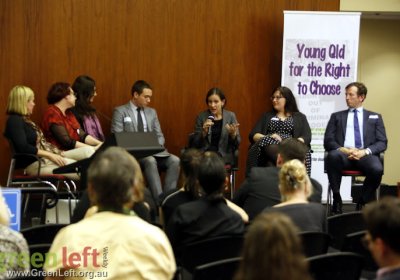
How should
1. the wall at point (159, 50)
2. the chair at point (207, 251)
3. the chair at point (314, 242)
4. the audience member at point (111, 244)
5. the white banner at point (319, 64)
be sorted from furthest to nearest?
the white banner at point (319, 64) < the wall at point (159, 50) < the chair at point (314, 242) < the chair at point (207, 251) < the audience member at point (111, 244)

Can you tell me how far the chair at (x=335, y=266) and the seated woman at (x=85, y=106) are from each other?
14.5 ft

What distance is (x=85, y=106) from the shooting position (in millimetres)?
6758

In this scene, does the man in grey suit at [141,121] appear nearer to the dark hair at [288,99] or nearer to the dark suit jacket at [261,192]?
the dark hair at [288,99]

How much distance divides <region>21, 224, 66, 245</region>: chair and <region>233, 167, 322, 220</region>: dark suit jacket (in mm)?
1473

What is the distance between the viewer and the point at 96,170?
2342 mm

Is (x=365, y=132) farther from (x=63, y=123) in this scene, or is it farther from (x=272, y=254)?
(x=272, y=254)

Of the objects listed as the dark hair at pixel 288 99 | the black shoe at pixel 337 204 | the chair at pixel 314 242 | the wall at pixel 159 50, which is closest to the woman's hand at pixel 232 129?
the dark hair at pixel 288 99

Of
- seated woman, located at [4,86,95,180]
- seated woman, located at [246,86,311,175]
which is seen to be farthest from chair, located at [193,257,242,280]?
seated woman, located at [246,86,311,175]

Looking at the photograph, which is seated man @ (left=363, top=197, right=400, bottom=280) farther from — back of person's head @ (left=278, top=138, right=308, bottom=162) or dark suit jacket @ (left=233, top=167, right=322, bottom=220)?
back of person's head @ (left=278, top=138, right=308, bottom=162)

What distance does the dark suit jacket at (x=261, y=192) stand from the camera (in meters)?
4.23

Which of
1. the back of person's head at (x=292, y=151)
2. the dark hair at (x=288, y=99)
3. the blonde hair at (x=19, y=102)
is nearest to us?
the back of person's head at (x=292, y=151)

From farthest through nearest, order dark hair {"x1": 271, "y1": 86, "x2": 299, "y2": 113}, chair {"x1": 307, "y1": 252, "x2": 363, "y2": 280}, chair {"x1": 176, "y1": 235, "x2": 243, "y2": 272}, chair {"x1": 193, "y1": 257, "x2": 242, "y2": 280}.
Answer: dark hair {"x1": 271, "y1": 86, "x2": 299, "y2": 113} → chair {"x1": 176, "y1": 235, "x2": 243, "y2": 272} → chair {"x1": 307, "y1": 252, "x2": 363, "y2": 280} → chair {"x1": 193, "y1": 257, "x2": 242, "y2": 280}

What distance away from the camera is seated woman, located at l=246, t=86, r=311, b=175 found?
6.77 metres

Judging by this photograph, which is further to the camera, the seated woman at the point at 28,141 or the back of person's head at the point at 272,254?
the seated woman at the point at 28,141
